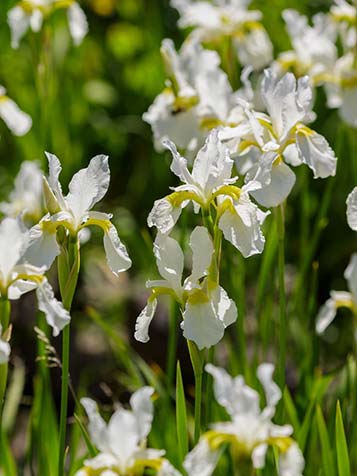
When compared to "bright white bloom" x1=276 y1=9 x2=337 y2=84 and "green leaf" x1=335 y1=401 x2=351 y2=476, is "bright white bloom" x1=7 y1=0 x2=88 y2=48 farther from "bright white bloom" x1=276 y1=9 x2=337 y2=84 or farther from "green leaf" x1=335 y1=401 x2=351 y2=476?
"green leaf" x1=335 y1=401 x2=351 y2=476

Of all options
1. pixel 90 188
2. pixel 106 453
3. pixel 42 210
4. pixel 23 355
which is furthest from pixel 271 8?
pixel 106 453

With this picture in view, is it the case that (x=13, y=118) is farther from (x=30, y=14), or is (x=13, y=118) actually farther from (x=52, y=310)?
(x=52, y=310)

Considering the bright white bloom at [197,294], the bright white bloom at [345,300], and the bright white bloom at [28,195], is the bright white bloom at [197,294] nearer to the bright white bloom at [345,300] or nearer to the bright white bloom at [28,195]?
the bright white bloom at [345,300]

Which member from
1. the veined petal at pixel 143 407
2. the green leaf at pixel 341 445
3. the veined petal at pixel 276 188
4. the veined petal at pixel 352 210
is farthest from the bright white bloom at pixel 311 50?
the veined petal at pixel 143 407

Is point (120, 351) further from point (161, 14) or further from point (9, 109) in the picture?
point (161, 14)

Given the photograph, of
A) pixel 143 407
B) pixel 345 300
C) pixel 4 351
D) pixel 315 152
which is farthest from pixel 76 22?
pixel 143 407
